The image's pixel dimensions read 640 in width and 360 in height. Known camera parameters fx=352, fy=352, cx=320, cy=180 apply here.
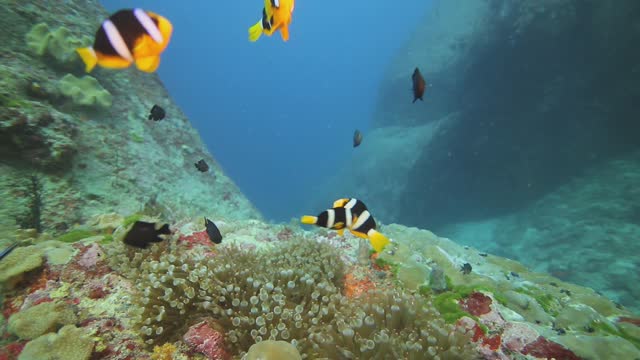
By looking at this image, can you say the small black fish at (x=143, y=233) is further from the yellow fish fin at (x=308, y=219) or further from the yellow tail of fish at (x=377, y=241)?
the yellow tail of fish at (x=377, y=241)

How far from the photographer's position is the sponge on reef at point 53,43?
7691 mm

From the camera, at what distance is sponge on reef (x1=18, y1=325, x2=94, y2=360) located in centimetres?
263

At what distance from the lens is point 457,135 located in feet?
65.0

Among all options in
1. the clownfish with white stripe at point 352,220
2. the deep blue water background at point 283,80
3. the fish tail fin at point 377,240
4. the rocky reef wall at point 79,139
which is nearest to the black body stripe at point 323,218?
the clownfish with white stripe at point 352,220

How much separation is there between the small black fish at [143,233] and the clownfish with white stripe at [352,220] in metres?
1.40

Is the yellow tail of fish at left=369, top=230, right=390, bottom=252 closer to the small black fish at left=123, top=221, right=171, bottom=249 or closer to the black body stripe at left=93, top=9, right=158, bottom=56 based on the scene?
the small black fish at left=123, top=221, right=171, bottom=249

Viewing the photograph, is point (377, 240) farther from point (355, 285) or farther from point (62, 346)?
point (62, 346)

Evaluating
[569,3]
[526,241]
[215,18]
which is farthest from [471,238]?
[215,18]

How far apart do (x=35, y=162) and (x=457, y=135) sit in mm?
18783

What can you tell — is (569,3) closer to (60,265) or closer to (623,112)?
(623,112)

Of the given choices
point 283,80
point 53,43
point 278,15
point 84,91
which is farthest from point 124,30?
point 283,80

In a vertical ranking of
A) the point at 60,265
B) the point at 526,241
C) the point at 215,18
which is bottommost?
the point at 60,265

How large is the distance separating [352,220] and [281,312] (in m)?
0.98

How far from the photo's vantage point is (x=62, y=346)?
2.72 metres
